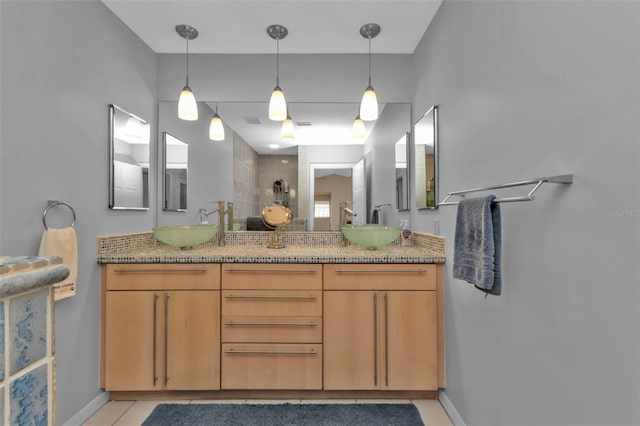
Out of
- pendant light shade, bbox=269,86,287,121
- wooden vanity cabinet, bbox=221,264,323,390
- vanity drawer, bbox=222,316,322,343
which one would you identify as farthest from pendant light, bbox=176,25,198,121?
vanity drawer, bbox=222,316,322,343

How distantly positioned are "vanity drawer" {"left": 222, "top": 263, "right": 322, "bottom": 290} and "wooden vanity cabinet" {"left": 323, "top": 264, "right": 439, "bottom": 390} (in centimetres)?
18

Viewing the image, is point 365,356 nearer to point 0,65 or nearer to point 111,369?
point 111,369

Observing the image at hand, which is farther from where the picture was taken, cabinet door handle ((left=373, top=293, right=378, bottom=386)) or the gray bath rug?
cabinet door handle ((left=373, top=293, right=378, bottom=386))

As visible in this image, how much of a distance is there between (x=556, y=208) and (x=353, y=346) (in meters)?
1.28

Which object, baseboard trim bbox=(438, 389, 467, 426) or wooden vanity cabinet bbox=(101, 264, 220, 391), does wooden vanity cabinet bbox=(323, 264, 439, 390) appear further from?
wooden vanity cabinet bbox=(101, 264, 220, 391)

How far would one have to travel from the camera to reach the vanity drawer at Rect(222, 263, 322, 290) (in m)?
1.81

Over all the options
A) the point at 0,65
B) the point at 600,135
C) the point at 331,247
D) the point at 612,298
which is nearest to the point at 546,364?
the point at 612,298

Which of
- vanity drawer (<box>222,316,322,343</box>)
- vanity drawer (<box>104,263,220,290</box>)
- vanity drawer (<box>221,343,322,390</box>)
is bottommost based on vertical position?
vanity drawer (<box>221,343,322,390</box>)

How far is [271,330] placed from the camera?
1797 mm

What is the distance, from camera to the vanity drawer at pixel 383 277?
1.80m

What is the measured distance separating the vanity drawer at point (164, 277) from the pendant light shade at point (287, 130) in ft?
3.78

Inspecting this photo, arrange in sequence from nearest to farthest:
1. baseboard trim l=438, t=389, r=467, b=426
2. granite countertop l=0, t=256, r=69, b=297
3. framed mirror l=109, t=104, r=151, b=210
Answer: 1. granite countertop l=0, t=256, r=69, b=297
2. baseboard trim l=438, t=389, r=467, b=426
3. framed mirror l=109, t=104, r=151, b=210

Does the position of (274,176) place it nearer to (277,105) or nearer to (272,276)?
(277,105)

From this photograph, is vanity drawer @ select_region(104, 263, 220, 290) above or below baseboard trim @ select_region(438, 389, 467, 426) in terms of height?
above
